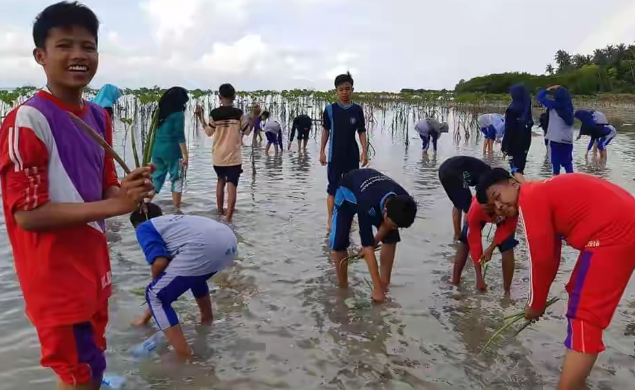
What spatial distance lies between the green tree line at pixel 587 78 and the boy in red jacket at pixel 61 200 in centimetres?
4014

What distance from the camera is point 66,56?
1.92m

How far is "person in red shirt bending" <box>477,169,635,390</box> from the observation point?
8.85 ft

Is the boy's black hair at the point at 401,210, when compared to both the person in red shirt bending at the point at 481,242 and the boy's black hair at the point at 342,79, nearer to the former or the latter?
the person in red shirt bending at the point at 481,242

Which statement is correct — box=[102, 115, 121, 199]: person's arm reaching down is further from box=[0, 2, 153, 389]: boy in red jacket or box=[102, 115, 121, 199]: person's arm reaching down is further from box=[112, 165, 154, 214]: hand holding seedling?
box=[112, 165, 154, 214]: hand holding seedling

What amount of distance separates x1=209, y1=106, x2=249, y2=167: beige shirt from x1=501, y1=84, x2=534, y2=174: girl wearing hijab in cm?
379

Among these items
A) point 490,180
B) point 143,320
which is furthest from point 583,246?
point 143,320

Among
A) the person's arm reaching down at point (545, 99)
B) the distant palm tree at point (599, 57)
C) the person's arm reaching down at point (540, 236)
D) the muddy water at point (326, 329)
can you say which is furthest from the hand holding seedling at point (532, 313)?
the distant palm tree at point (599, 57)

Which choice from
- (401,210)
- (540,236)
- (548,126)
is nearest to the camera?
(540,236)

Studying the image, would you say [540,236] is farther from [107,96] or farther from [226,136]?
[107,96]

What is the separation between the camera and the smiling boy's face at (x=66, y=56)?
1922mm

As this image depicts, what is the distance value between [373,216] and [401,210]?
1.39 ft

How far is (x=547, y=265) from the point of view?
9.25ft

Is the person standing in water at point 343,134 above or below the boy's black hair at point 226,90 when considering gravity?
below

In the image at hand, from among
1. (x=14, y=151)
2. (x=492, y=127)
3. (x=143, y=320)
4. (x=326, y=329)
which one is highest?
(x=14, y=151)
